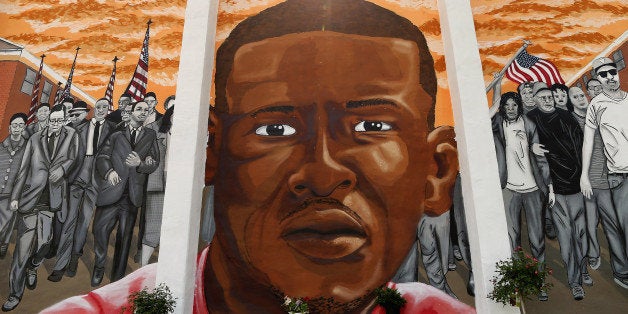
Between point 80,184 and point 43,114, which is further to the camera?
point 43,114

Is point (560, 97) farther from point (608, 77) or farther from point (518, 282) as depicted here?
point (518, 282)

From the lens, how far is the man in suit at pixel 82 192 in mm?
8070

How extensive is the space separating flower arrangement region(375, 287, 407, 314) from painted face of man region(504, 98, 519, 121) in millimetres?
3638

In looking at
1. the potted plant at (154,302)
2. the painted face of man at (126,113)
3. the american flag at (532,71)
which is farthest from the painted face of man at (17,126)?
the american flag at (532,71)

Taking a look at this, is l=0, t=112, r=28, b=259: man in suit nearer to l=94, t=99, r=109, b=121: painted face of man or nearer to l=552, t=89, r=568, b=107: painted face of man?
l=94, t=99, r=109, b=121: painted face of man

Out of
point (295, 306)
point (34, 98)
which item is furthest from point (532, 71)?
point (34, 98)

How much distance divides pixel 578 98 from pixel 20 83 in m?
10.2

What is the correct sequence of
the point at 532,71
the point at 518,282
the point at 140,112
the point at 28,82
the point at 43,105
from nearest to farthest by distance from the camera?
the point at 518,282
the point at 532,71
the point at 140,112
the point at 43,105
the point at 28,82

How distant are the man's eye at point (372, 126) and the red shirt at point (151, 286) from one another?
260 centimetres

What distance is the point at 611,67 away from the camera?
854 centimetres

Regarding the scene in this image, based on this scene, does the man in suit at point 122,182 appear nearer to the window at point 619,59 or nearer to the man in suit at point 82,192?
the man in suit at point 82,192

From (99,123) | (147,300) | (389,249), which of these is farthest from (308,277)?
(99,123)

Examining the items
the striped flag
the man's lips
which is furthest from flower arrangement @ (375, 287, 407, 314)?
the striped flag

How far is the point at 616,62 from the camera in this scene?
8539 mm
